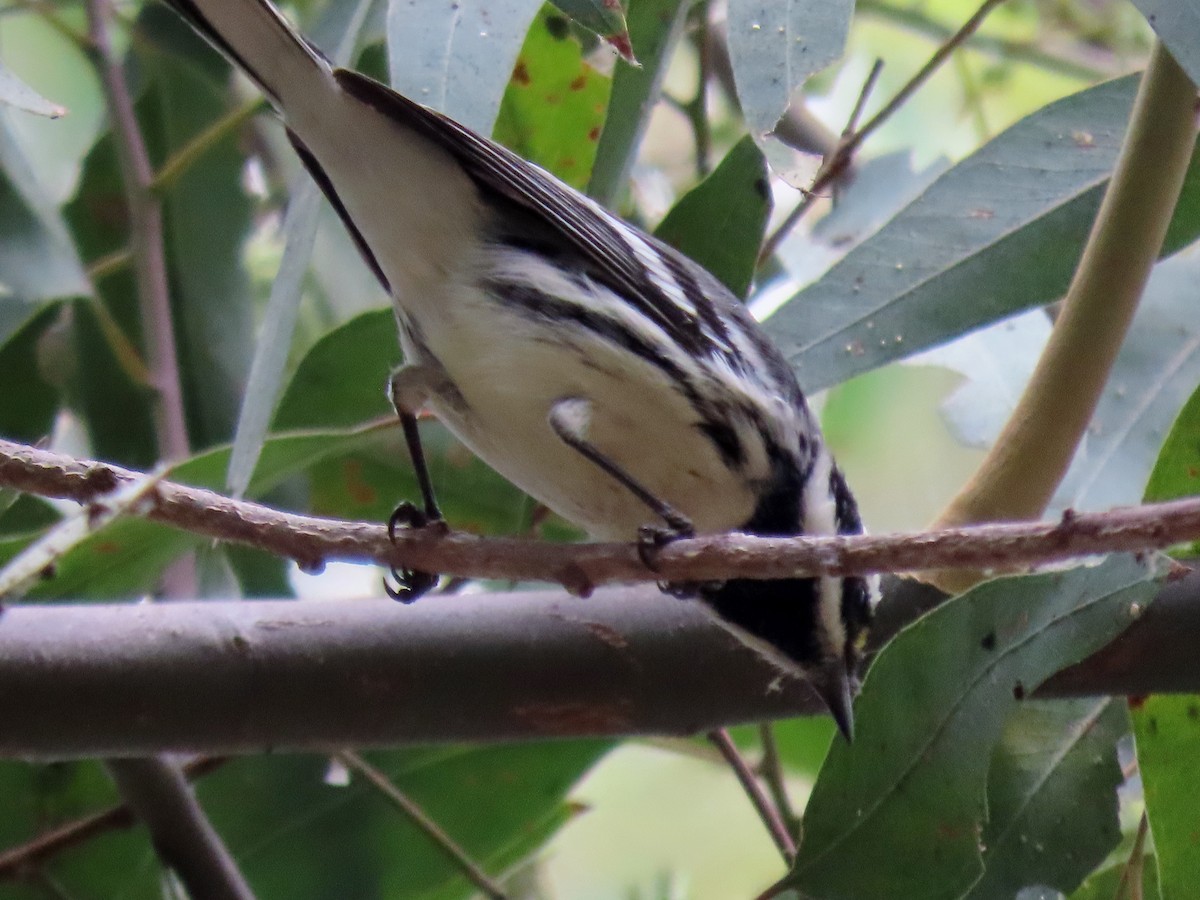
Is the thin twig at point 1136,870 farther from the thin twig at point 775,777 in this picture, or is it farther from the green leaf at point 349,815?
the green leaf at point 349,815

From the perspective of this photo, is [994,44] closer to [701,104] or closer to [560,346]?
[701,104]

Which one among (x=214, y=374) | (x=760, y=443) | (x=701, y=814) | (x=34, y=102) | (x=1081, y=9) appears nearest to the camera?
(x=34, y=102)

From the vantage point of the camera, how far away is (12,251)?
166 cm

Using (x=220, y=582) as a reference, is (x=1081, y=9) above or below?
above

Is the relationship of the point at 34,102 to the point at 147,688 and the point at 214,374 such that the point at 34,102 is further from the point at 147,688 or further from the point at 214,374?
the point at 214,374

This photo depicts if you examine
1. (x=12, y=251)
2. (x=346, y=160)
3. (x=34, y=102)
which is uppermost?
(x=12, y=251)

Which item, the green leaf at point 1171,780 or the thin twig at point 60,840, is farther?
the thin twig at point 60,840

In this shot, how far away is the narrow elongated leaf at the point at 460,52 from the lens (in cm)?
121

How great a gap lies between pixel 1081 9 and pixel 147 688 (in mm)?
2573

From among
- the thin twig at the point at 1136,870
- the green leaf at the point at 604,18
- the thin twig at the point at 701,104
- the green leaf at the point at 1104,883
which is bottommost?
the thin twig at the point at 1136,870

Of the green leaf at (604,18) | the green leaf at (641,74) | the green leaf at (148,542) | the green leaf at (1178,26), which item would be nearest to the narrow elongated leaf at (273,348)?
the green leaf at (148,542)

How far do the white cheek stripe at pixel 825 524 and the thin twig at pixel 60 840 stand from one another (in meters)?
0.71

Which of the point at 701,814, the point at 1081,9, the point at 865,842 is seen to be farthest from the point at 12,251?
the point at 1081,9

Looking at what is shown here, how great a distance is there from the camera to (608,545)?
103 cm
